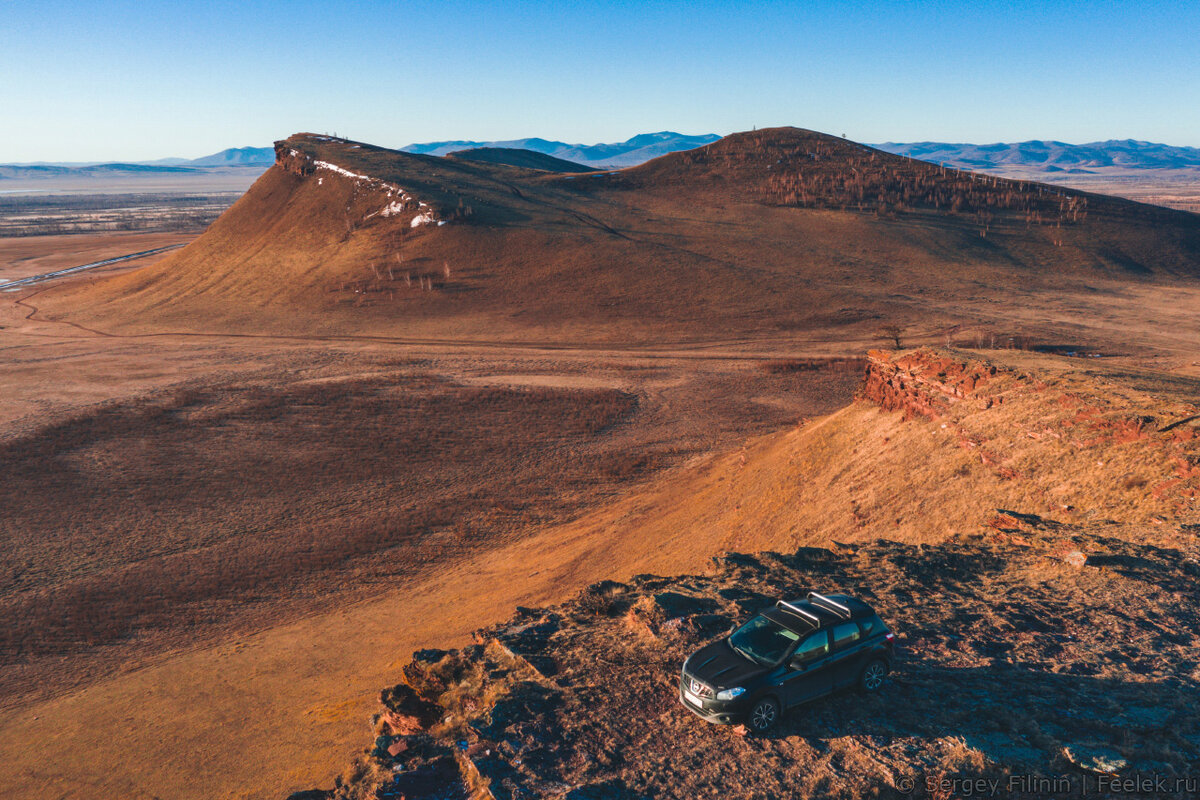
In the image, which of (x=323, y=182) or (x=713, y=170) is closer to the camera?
(x=323, y=182)

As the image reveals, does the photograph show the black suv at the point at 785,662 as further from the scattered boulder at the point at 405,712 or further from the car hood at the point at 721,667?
the scattered boulder at the point at 405,712

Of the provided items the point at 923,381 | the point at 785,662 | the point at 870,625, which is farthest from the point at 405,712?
the point at 923,381

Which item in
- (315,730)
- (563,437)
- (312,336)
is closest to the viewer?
(315,730)

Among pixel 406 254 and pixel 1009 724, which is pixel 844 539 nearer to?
pixel 1009 724

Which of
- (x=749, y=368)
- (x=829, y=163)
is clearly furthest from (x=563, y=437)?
(x=829, y=163)

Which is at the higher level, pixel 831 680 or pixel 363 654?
pixel 831 680
